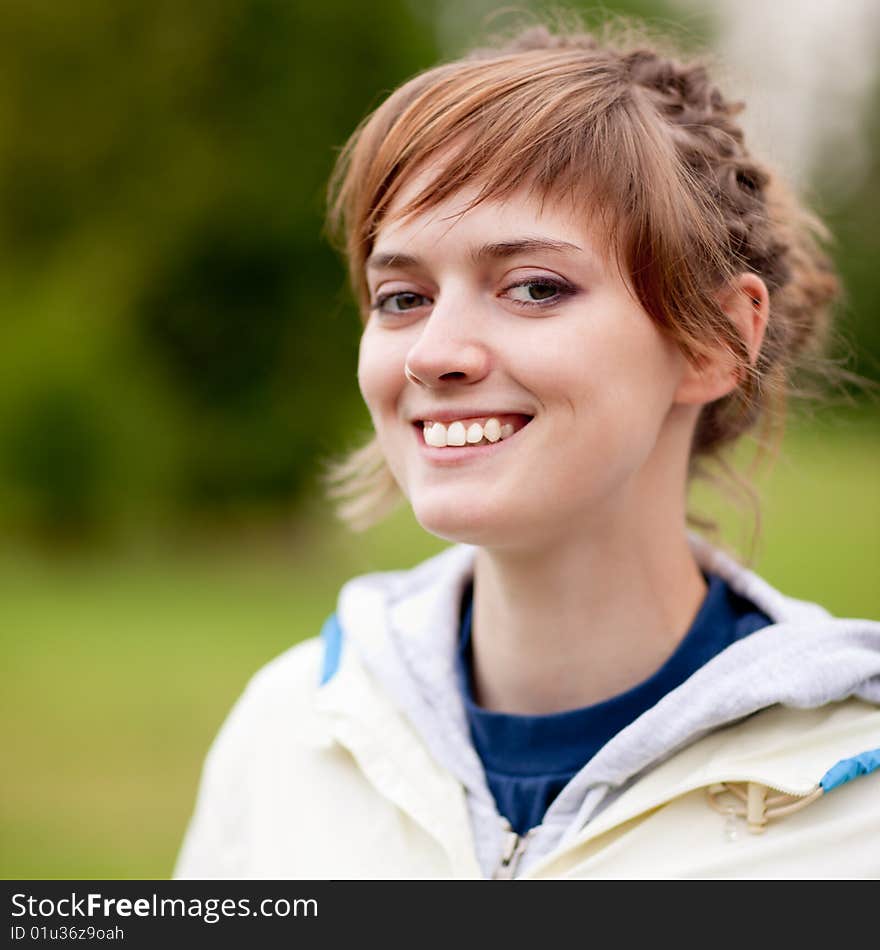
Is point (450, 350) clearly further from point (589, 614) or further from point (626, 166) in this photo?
point (589, 614)

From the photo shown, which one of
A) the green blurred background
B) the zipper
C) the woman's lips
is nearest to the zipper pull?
the zipper

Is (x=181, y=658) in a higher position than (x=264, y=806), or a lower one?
higher

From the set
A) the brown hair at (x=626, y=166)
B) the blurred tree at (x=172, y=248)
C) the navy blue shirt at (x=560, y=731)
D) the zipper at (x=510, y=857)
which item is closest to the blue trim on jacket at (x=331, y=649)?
the navy blue shirt at (x=560, y=731)

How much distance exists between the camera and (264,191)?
393 inches

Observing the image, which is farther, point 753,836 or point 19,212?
point 19,212

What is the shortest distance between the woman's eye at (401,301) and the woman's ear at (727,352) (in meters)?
0.51

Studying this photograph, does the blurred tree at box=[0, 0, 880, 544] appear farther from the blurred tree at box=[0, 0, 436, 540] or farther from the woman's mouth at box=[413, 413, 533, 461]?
the woman's mouth at box=[413, 413, 533, 461]

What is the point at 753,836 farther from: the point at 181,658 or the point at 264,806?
the point at 181,658

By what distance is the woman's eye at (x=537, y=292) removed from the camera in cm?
194

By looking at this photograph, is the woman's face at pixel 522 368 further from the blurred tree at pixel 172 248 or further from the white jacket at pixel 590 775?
the blurred tree at pixel 172 248

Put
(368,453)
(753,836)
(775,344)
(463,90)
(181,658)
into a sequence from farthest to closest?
(181,658) < (368,453) < (775,344) < (463,90) < (753,836)

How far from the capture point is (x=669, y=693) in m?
2.04
